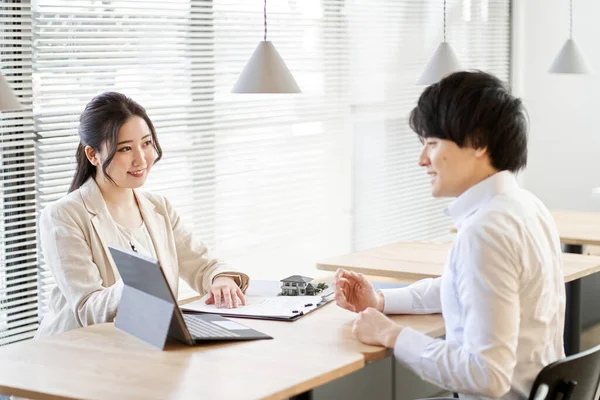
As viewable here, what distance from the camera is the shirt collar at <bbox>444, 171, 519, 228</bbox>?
2.24m

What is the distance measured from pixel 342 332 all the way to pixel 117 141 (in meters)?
1.03

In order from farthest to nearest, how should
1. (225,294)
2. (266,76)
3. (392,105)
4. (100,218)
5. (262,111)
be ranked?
(392,105), (262,111), (266,76), (100,218), (225,294)

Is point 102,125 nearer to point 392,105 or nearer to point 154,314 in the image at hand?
point 154,314

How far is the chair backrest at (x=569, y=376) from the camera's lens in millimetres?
2117

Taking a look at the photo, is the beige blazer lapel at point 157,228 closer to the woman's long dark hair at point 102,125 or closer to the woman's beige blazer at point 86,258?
the woman's beige blazer at point 86,258

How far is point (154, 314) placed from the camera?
93.6 inches

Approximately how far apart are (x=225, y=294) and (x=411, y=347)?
0.80 meters

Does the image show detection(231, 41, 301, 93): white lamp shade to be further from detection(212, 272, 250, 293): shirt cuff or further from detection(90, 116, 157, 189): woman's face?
detection(212, 272, 250, 293): shirt cuff

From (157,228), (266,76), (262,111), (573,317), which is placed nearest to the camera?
(157,228)

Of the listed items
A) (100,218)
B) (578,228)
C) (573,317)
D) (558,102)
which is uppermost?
(558,102)

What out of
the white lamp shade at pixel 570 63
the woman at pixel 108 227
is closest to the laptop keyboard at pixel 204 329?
the woman at pixel 108 227

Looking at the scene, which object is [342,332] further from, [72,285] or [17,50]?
[17,50]

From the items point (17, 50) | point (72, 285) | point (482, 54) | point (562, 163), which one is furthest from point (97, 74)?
point (562, 163)

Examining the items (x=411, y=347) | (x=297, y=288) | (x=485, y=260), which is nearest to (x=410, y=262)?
(x=297, y=288)
